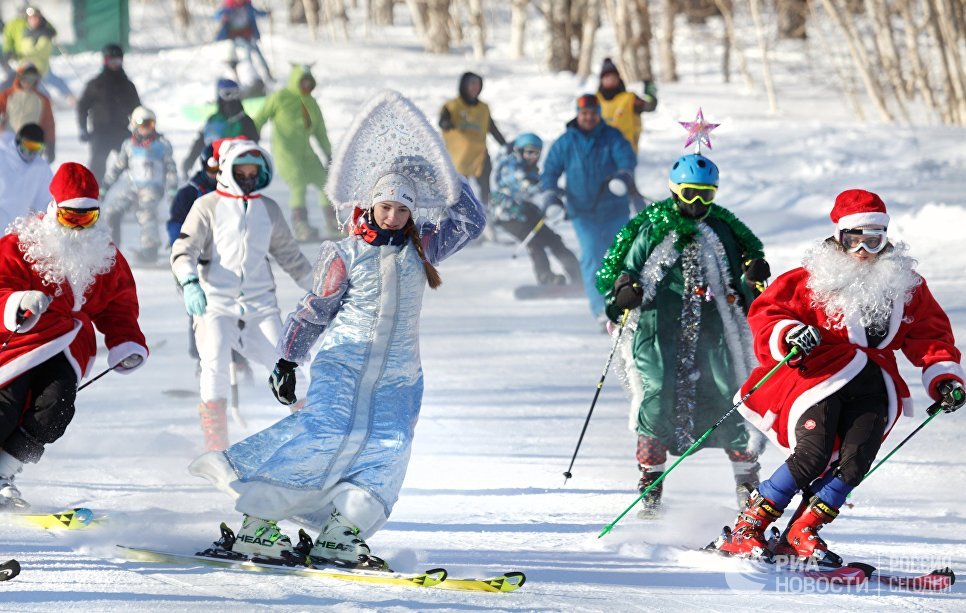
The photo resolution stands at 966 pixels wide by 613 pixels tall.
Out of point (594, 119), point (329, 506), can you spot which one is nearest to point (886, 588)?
point (329, 506)

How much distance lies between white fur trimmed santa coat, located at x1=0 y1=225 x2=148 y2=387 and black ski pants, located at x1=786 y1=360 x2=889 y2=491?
2.74m

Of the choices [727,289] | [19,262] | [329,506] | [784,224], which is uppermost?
[19,262]

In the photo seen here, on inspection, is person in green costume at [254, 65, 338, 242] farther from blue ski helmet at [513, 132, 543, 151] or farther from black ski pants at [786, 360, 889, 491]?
black ski pants at [786, 360, 889, 491]

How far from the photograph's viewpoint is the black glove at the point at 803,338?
17.2ft

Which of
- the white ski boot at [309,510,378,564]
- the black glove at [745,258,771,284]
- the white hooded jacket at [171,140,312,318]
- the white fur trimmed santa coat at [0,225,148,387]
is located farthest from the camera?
the white hooded jacket at [171,140,312,318]

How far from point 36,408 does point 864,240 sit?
Result: 3.39m

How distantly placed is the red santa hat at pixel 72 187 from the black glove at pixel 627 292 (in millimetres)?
2334

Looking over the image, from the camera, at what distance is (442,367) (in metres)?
10.2

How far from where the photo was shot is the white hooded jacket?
7.32 m

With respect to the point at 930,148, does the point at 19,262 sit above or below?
above

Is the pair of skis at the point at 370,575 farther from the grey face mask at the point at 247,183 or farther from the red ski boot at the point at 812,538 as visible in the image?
the grey face mask at the point at 247,183

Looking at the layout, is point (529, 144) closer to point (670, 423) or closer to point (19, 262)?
point (670, 423)

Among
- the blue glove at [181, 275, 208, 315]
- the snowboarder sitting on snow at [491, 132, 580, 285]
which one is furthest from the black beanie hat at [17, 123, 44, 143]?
the snowboarder sitting on snow at [491, 132, 580, 285]

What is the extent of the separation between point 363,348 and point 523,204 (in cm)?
745
